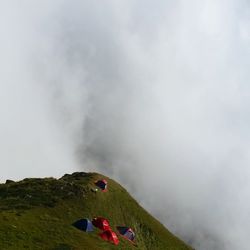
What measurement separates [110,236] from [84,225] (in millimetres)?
7315

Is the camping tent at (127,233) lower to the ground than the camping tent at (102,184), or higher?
Answer: lower

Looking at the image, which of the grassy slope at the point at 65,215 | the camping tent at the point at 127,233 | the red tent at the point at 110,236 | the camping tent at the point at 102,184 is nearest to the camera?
the grassy slope at the point at 65,215

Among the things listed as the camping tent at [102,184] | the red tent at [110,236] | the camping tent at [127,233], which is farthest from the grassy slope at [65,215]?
the camping tent at [127,233]

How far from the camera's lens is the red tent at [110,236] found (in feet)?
342

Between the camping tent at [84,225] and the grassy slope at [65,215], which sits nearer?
the grassy slope at [65,215]

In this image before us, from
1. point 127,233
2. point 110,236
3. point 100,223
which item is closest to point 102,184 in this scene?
point 127,233

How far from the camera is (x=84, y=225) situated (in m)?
103

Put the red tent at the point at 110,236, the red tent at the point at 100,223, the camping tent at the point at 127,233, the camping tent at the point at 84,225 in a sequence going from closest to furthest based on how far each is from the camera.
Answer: the camping tent at the point at 84,225, the red tent at the point at 110,236, the red tent at the point at 100,223, the camping tent at the point at 127,233

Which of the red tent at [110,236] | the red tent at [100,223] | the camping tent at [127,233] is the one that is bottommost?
the red tent at [110,236]

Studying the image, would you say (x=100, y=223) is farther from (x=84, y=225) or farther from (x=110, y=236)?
(x=84, y=225)

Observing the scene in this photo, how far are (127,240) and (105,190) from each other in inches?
995

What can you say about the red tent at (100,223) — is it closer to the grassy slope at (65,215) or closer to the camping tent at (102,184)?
the grassy slope at (65,215)

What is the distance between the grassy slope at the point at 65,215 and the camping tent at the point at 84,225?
160 cm

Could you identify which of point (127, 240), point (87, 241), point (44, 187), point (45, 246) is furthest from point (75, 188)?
point (45, 246)
